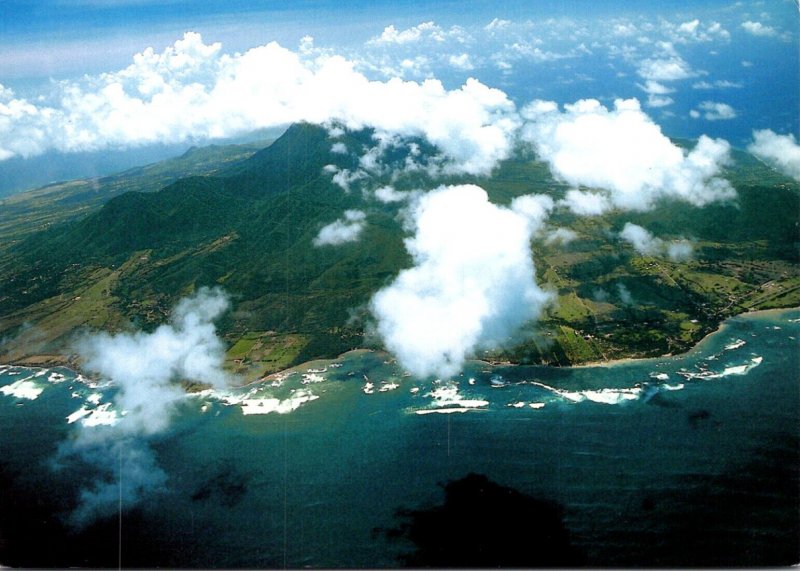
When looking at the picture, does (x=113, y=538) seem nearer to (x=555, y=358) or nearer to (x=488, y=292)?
(x=555, y=358)

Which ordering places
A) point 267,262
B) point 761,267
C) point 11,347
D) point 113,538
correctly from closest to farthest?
point 113,538 < point 11,347 < point 761,267 < point 267,262

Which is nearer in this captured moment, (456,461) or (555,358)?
(456,461)

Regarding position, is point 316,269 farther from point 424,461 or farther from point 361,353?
point 424,461

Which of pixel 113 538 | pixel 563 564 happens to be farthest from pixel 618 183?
pixel 113 538

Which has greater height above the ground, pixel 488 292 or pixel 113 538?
pixel 488 292

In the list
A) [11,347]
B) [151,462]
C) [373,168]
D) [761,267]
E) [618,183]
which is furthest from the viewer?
[373,168]
